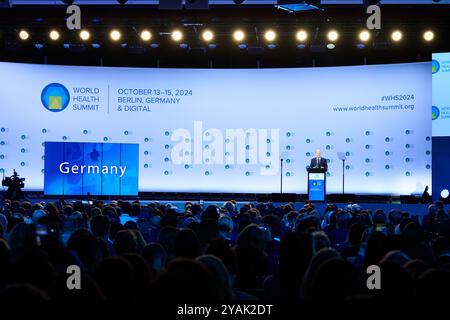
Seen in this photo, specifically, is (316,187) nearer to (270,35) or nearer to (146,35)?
(270,35)

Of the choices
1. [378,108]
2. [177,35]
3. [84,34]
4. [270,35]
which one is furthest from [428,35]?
[84,34]

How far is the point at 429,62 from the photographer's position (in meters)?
20.4

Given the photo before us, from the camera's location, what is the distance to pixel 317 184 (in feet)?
59.5

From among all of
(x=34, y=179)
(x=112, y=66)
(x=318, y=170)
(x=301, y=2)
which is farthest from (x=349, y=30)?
(x=34, y=179)

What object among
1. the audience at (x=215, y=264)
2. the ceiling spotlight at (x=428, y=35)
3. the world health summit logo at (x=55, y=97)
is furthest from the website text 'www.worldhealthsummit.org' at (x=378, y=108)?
the audience at (x=215, y=264)

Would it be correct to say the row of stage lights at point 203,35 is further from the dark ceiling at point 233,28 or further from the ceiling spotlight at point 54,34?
the dark ceiling at point 233,28

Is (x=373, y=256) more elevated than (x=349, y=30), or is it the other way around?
(x=349, y=30)

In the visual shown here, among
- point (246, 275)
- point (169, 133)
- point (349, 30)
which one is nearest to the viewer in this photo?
point (246, 275)

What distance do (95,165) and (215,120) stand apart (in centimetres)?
411

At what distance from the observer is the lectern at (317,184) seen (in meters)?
18.0

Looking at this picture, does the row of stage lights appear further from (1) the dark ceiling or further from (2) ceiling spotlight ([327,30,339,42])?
(1) the dark ceiling

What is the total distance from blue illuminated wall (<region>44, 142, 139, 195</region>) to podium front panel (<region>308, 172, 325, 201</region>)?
511cm

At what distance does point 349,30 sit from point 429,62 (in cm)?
405
